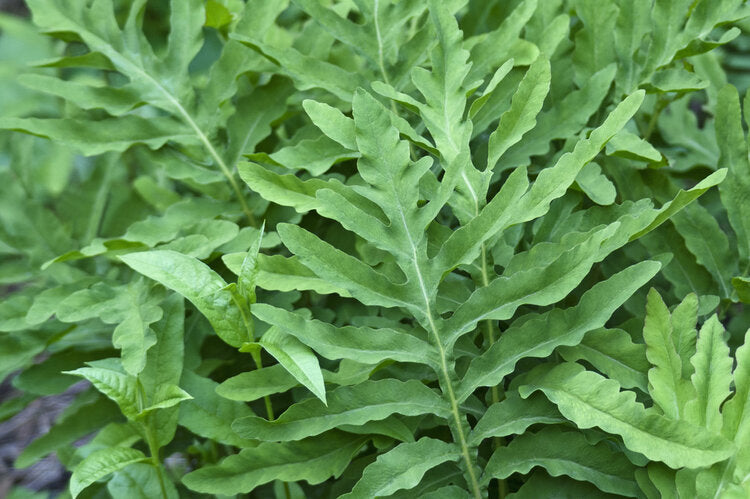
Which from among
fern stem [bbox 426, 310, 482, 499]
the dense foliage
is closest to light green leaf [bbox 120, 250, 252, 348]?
the dense foliage

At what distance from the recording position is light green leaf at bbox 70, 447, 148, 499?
0.72 meters

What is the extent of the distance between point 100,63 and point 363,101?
44 cm

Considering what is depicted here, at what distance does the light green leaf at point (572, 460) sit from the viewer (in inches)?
28.5

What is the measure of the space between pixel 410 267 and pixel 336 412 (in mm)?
166

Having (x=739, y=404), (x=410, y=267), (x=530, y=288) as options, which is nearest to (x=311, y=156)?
(x=410, y=267)

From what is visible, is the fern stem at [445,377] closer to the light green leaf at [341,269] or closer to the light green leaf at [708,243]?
the light green leaf at [341,269]

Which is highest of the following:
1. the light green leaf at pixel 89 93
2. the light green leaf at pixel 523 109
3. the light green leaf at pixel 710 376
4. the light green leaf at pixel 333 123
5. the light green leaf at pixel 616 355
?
the light green leaf at pixel 523 109

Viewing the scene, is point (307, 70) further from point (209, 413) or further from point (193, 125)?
point (209, 413)

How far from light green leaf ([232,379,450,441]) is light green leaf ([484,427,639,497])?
0.11 meters

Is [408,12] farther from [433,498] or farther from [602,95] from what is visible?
[433,498]

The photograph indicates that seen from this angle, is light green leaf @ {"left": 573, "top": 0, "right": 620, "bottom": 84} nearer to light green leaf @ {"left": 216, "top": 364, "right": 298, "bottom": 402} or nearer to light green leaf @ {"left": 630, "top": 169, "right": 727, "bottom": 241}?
light green leaf @ {"left": 630, "top": 169, "right": 727, "bottom": 241}

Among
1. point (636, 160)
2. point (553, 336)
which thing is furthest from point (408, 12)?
point (553, 336)

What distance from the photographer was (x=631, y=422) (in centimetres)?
66

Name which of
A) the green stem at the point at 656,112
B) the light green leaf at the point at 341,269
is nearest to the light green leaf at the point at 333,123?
the light green leaf at the point at 341,269
